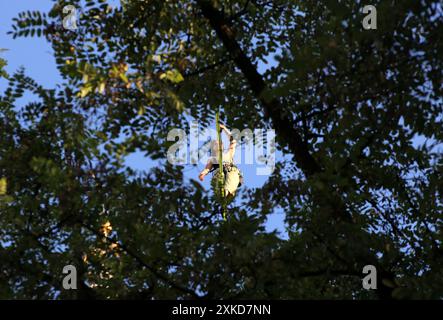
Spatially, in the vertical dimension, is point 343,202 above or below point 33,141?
below

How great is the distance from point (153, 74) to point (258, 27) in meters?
4.40

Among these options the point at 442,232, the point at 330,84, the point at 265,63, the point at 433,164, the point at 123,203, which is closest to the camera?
the point at 330,84

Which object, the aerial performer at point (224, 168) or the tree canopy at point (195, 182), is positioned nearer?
the tree canopy at point (195, 182)

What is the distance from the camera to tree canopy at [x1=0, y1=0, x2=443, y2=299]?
8.55m

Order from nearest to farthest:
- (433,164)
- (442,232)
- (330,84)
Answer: (330,84) < (442,232) < (433,164)

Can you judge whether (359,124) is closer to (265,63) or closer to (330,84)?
(330,84)

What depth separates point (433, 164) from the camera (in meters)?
11.3

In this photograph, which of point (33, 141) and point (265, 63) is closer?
point (33, 141)

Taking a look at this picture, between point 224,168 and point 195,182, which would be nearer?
point 195,182

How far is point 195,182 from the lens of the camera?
8500 millimetres

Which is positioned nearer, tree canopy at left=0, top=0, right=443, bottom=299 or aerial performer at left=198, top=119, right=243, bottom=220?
tree canopy at left=0, top=0, right=443, bottom=299

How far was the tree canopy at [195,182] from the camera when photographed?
8547 millimetres
